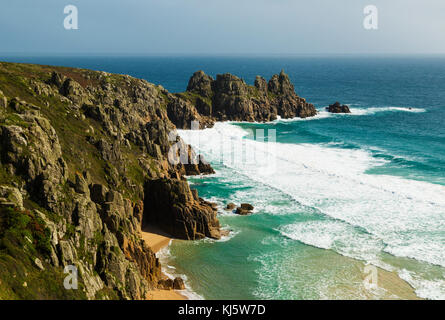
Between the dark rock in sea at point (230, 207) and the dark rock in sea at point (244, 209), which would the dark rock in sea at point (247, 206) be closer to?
the dark rock in sea at point (244, 209)

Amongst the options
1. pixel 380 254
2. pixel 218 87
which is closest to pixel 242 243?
pixel 380 254

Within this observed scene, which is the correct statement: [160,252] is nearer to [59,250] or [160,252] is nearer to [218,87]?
[59,250]

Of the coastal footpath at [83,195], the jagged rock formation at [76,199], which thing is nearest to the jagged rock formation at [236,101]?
the coastal footpath at [83,195]

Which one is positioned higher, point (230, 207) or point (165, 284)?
point (230, 207)

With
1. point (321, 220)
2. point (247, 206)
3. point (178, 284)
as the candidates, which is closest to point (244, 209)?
point (247, 206)

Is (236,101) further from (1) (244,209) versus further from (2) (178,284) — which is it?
(2) (178,284)
